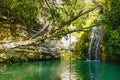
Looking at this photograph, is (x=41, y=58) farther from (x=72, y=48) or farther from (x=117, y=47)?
(x=117, y=47)

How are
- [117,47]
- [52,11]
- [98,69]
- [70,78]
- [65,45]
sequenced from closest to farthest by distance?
[52,11]
[70,78]
[98,69]
[117,47]
[65,45]

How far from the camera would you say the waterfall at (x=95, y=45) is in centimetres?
3188

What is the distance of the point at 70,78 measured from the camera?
19172mm

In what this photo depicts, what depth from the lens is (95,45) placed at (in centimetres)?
3253

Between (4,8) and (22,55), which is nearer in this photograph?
(4,8)

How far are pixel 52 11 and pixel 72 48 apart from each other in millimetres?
28770

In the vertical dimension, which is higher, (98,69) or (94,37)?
(94,37)

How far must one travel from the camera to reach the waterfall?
31883 millimetres

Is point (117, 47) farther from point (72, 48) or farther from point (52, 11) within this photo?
point (52, 11)

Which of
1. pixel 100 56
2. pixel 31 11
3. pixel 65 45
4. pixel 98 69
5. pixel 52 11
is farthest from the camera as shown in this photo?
pixel 65 45

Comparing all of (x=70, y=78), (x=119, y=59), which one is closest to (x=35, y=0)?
(x=70, y=78)

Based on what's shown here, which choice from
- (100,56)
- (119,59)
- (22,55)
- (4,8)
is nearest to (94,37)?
(100,56)

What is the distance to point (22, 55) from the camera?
96.7 ft

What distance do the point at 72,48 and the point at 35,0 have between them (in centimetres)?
2854
